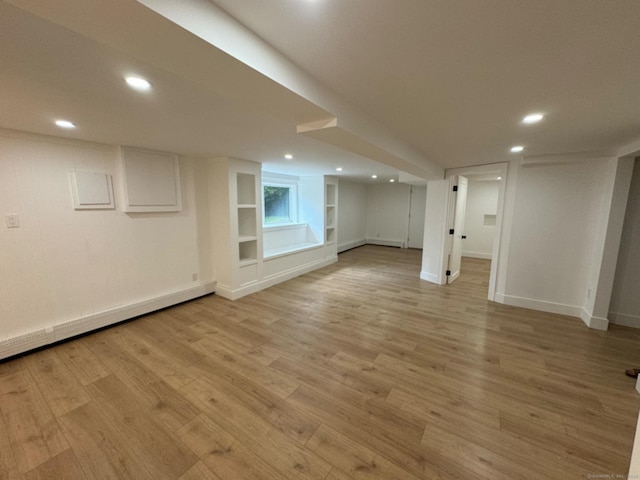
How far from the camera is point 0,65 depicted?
3.87 feet

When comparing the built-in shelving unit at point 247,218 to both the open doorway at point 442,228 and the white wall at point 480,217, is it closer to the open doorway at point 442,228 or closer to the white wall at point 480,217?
the open doorway at point 442,228

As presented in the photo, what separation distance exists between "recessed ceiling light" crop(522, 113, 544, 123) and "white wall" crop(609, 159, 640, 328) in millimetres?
2402

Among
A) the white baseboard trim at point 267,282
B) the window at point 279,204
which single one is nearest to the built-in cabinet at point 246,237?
the white baseboard trim at point 267,282

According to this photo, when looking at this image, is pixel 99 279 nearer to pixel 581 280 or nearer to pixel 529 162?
pixel 529 162

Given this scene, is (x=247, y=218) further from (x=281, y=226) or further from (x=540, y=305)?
(x=540, y=305)

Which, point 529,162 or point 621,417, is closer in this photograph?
point 621,417

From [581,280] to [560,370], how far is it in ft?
6.01

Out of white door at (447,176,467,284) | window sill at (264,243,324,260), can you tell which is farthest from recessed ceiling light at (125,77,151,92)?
white door at (447,176,467,284)

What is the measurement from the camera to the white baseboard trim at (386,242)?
27.5 ft

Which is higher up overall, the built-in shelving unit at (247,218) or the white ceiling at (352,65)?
the white ceiling at (352,65)

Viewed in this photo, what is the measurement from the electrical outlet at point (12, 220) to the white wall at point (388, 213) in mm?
7971

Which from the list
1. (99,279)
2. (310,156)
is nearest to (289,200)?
(310,156)

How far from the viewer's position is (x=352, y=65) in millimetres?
1219

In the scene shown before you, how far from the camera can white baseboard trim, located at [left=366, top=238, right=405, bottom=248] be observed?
27.5 feet
